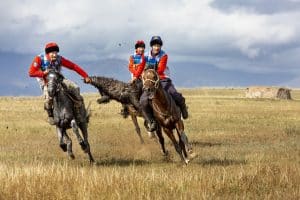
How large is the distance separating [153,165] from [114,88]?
4.47 metres

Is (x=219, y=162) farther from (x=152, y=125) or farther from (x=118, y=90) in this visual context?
(x=118, y=90)

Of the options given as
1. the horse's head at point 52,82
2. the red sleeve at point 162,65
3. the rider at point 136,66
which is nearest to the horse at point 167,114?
the red sleeve at point 162,65

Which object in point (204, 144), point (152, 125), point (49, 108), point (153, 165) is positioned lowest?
point (153, 165)

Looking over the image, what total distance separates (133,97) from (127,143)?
3.04 m

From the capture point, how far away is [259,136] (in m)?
24.5

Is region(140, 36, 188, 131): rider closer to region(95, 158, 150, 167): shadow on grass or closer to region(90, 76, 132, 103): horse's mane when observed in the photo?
region(95, 158, 150, 167): shadow on grass

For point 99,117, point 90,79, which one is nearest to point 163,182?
point 90,79

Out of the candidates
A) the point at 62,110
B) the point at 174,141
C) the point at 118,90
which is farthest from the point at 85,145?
the point at 118,90

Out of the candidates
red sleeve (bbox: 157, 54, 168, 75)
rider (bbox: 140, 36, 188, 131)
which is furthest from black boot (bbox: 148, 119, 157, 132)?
red sleeve (bbox: 157, 54, 168, 75)

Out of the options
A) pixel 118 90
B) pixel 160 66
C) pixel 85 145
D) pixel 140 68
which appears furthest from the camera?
pixel 118 90

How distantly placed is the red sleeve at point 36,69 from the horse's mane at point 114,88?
145 inches

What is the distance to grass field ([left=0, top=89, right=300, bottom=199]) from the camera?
982 cm

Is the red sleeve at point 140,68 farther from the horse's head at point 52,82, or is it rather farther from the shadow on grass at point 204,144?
the shadow on grass at point 204,144

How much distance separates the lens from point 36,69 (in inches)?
596
